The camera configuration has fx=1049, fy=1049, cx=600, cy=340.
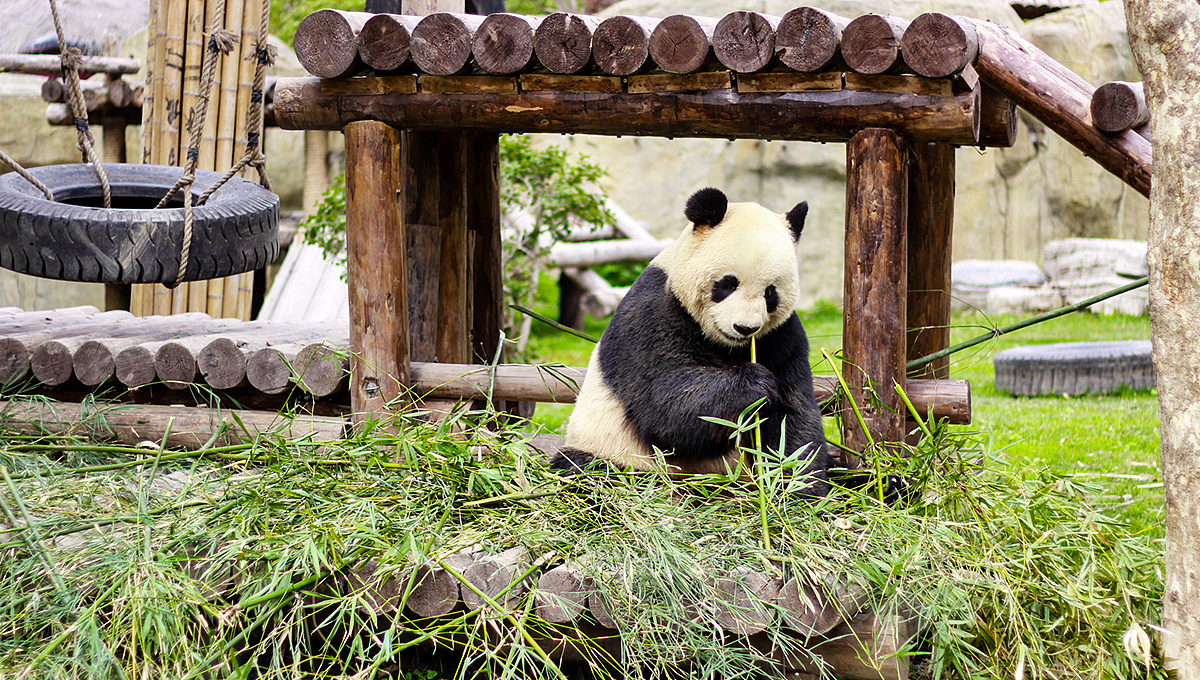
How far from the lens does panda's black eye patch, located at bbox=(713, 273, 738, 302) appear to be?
3.01m

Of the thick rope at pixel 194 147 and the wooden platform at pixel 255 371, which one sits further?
the wooden platform at pixel 255 371

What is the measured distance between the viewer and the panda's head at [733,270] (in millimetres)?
2988

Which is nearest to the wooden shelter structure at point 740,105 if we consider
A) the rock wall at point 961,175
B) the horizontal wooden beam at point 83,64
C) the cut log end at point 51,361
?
the cut log end at point 51,361

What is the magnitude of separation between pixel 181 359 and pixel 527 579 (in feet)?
6.97

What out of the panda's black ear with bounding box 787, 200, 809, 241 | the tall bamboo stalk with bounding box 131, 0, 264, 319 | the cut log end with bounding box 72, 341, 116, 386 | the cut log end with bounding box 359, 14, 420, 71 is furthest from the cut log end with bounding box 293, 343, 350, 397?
the tall bamboo stalk with bounding box 131, 0, 264, 319

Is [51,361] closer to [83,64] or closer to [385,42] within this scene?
[385,42]

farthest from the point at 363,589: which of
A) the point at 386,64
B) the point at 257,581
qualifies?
the point at 386,64

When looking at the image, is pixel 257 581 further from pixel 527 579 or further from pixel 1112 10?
pixel 1112 10

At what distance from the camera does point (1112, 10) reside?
13.8m

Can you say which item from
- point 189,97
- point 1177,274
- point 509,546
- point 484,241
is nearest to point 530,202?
point 189,97

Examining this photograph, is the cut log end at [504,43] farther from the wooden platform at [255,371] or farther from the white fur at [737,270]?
the wooden platform at [255,371]

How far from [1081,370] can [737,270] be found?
18.9 feet

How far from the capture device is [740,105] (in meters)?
3.30

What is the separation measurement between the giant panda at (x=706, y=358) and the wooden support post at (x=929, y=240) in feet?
2.89
